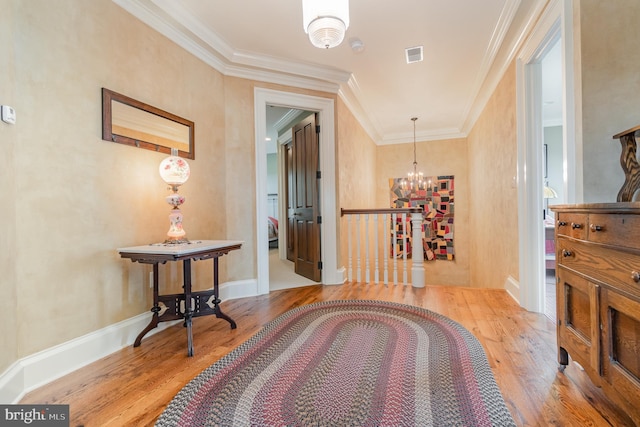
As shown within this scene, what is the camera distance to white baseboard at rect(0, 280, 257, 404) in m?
1.41

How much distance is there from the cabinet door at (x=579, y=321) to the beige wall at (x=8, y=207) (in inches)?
103

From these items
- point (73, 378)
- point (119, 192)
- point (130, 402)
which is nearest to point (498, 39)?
point (119, 192)

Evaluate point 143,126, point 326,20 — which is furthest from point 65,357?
point 326,20

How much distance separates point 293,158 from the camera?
4.39 m

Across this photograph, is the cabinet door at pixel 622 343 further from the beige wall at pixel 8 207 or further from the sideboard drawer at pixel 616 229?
the beige wall at pixel 8 207

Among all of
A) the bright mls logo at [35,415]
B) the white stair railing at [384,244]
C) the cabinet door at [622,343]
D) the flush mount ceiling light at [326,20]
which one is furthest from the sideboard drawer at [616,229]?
the bright mls logo at [35,415]

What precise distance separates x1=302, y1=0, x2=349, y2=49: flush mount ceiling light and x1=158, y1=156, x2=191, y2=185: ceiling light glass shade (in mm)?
1260

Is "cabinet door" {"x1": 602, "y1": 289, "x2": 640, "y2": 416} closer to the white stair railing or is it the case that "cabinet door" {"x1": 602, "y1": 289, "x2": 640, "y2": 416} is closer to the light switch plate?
the white stair railing

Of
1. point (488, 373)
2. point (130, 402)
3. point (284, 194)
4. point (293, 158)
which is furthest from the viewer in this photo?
point (284, 194)

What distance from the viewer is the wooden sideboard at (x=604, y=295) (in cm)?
104

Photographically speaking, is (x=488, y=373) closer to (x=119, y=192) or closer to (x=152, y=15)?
(x=119, y=192)

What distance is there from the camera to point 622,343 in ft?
3.63

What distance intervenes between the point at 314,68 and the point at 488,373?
3.20m

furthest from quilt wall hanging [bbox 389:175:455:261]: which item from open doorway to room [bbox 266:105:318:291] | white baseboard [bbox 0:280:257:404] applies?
white baseboard [bbox 0:280:257:404]
